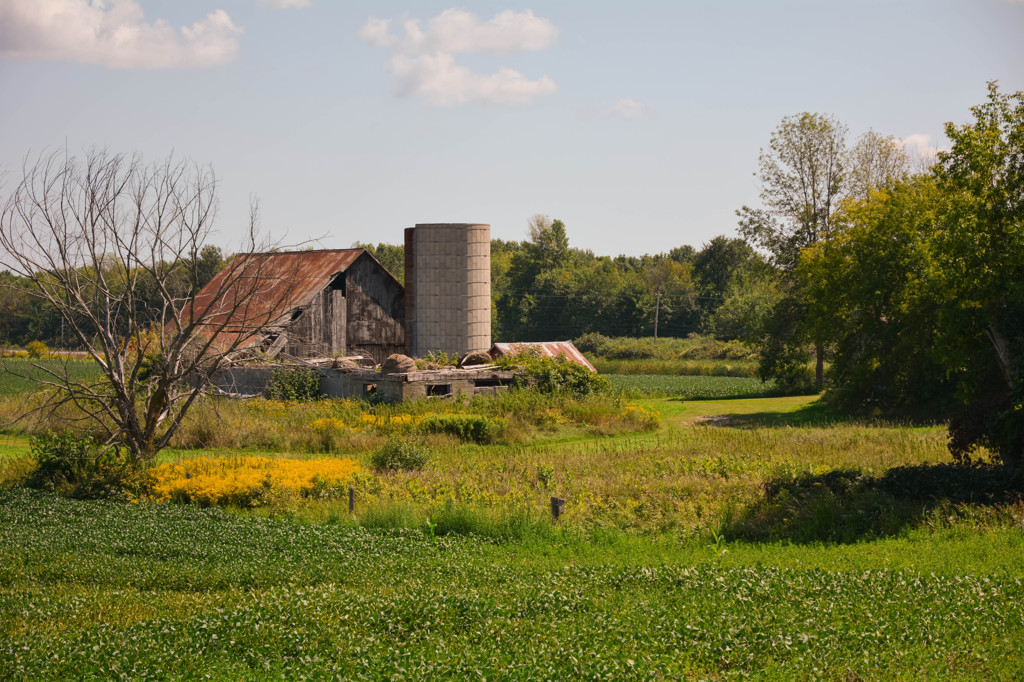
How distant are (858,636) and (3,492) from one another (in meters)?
15.3

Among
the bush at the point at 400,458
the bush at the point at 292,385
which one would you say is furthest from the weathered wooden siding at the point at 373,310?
the bush at the point at 400,458

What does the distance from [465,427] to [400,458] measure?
545cm

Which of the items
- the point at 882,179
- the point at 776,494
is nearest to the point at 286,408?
the point at 776,494

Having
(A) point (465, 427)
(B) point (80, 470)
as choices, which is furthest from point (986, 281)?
(B) point (80, 470)

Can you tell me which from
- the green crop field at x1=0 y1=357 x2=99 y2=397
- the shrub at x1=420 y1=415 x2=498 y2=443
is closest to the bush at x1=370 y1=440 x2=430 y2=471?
the shrub at x1=420 y1=415 x2=498 y2=443

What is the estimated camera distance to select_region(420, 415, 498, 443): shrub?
2477 centimetres

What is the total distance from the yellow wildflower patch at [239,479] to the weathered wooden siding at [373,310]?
19.6 m

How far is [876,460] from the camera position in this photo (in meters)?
18.5

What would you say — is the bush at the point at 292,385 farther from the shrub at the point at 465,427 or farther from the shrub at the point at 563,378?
the shrub at the point at 563,378

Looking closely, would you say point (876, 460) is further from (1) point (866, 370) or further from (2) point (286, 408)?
(2) point (286, 408)

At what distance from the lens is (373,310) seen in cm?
3894

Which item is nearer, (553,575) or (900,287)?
(553,575)

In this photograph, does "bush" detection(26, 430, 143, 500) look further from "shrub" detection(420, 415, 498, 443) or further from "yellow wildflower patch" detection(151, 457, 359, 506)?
"shrub" detection(420, 415, 498, 443)

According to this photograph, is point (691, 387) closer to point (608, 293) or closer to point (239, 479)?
point (239, 479)
